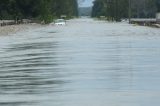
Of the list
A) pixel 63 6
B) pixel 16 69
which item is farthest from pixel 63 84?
pixel 63 6

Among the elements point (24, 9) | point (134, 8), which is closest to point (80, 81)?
point (24, 9)

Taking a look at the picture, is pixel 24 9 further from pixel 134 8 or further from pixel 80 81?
pixel 80 81

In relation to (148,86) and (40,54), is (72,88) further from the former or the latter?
(40,54)

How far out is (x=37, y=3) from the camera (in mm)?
100375

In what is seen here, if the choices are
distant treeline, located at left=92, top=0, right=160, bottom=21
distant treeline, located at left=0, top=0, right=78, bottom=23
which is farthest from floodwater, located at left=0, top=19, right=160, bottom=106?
distant treeline, located at left=92, top=0, right=160, bottom=21

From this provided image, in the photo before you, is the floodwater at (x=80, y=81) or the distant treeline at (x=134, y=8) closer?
the floodwater at (x=80, y=81)

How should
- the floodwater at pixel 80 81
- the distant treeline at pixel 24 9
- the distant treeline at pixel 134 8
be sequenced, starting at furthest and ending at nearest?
the distant treeline at pixel 134 8 < the distant treeline at pixel 24 9 < the floodwater at pixel 80 81

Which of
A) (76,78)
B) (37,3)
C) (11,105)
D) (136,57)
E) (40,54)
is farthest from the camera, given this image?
(37,3)

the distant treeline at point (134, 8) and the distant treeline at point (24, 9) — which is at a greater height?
the distant treeline at point (24, 9)

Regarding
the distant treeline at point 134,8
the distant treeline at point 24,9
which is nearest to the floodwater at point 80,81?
the distant treeline at point 24,9

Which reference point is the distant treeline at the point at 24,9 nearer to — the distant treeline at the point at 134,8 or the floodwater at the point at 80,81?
the distant treeline at the point at 134,8

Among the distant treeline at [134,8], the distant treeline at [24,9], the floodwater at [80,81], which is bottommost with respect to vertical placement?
the distant treeline at [134,8]

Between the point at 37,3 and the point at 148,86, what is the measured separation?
88296mm

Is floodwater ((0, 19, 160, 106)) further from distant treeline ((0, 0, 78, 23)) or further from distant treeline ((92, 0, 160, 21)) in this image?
distant treeline ((92, 0, 160, 21))
